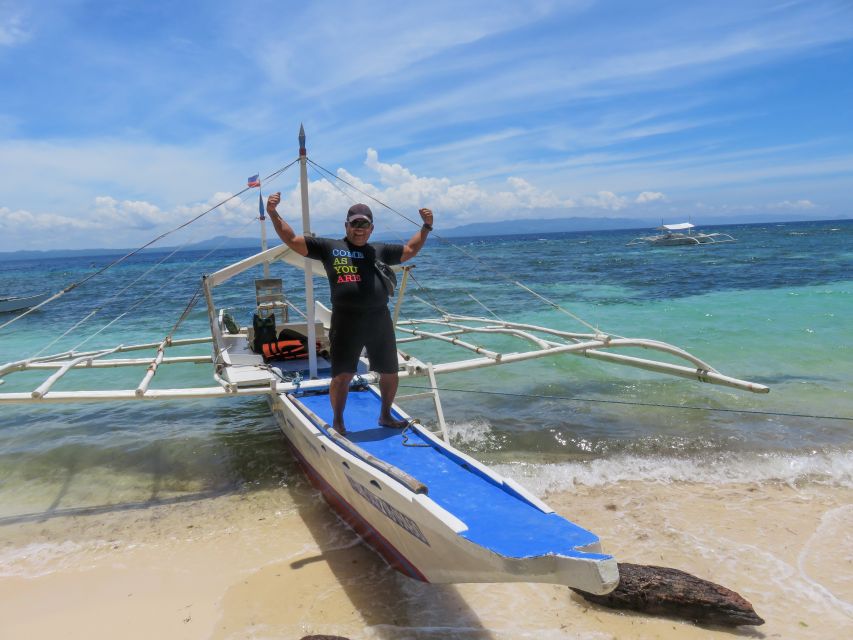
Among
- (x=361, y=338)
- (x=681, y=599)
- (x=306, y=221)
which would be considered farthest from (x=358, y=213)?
(x=681, y=599)

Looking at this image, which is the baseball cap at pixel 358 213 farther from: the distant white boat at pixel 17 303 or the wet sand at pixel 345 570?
the distant white boat at pixel 17 303

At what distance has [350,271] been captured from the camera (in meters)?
4.73

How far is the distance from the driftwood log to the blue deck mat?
3.89ft

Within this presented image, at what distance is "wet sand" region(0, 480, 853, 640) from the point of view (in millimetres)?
4141

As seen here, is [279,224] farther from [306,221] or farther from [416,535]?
[416,535]

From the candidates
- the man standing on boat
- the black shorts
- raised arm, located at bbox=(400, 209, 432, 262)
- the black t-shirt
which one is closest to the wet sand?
the man standing on boat

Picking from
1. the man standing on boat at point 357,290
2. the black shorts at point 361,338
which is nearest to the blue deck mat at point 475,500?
the man standing on boat at point 357,290

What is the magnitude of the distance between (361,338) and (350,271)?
1.89 feet

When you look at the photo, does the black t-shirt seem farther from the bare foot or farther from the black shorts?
the bare foot

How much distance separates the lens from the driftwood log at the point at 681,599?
4004 mm

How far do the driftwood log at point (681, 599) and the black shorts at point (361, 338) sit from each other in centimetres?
248

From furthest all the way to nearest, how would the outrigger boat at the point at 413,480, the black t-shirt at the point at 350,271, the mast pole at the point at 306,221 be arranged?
the mast pole at the point at 306,221 → the black t-shirt at the point at 350,271 → the outrigger boat at the point at 413,480

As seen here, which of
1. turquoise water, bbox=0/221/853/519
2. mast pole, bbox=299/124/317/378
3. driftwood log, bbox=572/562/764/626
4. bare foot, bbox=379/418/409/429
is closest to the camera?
driftwood log, bbox=572/562/764/626

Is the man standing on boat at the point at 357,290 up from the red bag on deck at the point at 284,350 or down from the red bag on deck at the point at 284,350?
up
